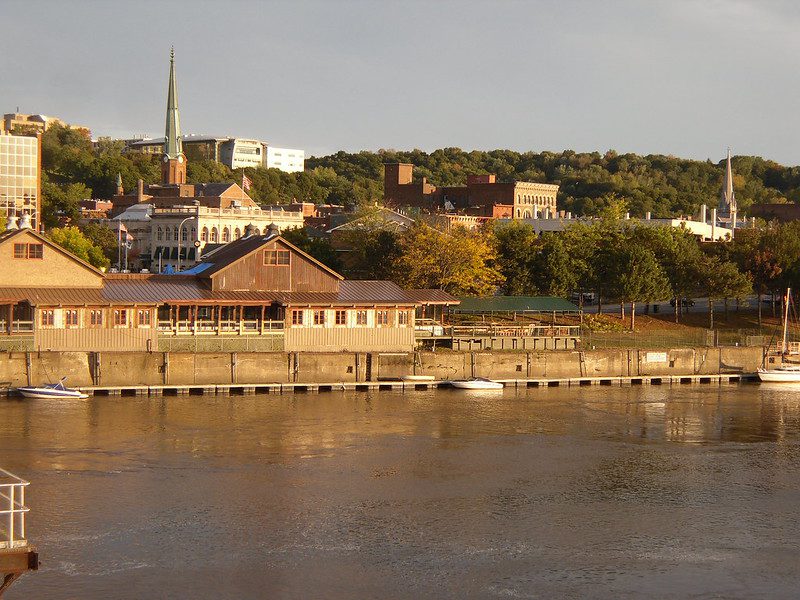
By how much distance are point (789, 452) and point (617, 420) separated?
10.3 m

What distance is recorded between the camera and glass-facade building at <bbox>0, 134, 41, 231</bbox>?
146 meters

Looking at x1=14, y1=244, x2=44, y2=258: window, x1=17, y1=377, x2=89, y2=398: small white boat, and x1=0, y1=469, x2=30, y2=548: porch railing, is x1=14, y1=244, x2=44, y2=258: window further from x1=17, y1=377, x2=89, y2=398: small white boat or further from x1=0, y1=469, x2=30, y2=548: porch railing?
x1=0, y1=469, x2=30, y2=548: porch railing

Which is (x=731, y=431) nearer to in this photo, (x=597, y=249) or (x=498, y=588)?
(x=498, y=588)

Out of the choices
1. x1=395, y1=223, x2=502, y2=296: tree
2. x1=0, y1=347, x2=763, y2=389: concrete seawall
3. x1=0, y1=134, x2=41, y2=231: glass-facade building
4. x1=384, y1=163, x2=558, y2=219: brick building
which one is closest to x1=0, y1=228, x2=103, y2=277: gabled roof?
x1=0, y1=347, x2=763, y2=389: concrete seawall

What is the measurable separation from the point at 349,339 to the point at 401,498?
1199 inches

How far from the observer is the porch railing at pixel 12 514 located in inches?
1071

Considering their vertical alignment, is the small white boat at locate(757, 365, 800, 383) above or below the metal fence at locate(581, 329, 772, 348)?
below

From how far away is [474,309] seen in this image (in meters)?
87.5

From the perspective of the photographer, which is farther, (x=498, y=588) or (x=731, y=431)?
(x=731, y=431)

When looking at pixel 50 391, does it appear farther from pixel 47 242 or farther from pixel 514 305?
pixel 514 305

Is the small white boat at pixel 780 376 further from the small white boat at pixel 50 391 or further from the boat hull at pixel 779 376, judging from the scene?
the small white boat at pixel 50 391

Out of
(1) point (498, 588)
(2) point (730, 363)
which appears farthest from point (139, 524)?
(2) point (730, 363)

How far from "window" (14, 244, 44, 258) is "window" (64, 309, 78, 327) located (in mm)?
4175

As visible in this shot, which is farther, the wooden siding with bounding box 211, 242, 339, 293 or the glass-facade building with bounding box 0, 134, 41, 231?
the glass-facade building with bounding box 0, 134, 41, 231
